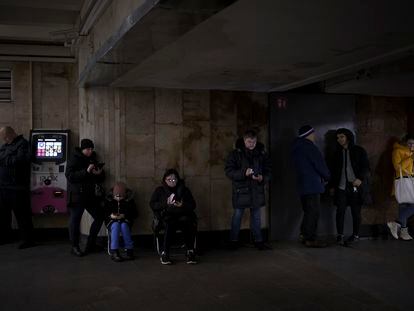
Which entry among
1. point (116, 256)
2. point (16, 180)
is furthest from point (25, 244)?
point (116, 256)

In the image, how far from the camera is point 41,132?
293 inches

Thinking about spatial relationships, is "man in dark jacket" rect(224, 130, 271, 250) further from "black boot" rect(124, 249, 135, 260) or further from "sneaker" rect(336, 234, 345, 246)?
"black boot" rect(124, 249, 135, 260)

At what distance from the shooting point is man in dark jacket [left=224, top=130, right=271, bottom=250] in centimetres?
670

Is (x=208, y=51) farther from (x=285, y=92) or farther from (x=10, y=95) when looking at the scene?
(x=10, y=95)

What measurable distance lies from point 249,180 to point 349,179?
1550 mm

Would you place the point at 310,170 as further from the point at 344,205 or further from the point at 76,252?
the point at 76,252

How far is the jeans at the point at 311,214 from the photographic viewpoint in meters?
6.79

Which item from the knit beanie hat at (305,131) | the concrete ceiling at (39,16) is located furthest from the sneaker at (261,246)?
the concrete ceiling at (39,16)

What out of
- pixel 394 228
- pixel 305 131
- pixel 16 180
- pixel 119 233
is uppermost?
pixel 305 131

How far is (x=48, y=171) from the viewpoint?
742 cm

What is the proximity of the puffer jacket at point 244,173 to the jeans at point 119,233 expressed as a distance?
1.53 meters

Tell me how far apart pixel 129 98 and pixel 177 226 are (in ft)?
6.49

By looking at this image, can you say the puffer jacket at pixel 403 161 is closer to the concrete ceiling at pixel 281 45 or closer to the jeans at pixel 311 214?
the jeans at pixel 311 214

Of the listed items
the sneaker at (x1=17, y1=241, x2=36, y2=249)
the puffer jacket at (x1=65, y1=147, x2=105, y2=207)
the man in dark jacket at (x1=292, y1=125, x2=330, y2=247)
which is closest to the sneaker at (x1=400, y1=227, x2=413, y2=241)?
the man in dark jacket at (x1=292, y1=125, x2=330, y2=247)
